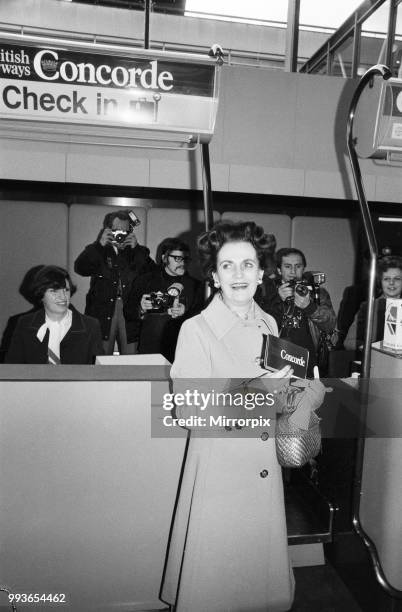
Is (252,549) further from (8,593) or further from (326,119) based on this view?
(326,119)

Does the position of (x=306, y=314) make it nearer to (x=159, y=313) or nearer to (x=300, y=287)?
(x=300, y=287)

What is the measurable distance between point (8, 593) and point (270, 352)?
46.8 inches

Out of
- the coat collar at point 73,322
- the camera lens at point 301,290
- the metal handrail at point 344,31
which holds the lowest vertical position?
the coat collar at point 73,322

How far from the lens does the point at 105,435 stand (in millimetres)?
1802

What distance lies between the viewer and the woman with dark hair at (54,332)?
240cm

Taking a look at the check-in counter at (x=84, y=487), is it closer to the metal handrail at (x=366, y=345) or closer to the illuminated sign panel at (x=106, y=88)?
the metal handrail at (x=366, y=345)

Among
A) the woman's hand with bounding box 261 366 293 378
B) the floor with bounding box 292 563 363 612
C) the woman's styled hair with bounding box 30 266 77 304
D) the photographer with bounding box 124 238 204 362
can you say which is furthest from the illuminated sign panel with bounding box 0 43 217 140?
the floor with bounding box 292 563 363 612

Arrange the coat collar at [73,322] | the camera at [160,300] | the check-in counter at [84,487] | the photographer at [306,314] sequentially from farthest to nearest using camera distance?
the camera at [160,300], the photographer at [306,314], the coat collar at [73,322], the check-in counter at [84,487]

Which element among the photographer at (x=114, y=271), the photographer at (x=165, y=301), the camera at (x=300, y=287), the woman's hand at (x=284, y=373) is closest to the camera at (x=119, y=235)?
the photographer at (x=114, y=271)

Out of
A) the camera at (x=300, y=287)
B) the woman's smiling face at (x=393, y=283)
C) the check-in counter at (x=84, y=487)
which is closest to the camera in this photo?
the check-in counter at (x=84, y=487)

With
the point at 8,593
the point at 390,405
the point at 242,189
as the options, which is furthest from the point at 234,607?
the point at 242,189

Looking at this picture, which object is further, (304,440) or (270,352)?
(304,440)

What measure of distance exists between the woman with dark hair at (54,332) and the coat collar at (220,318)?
1.06 metres

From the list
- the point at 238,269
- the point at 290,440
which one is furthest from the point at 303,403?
the point at 238,269
